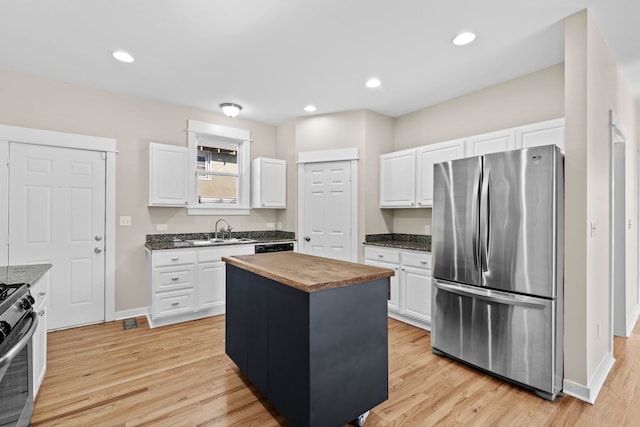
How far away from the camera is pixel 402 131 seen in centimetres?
464

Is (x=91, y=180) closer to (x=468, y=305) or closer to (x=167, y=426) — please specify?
(x=167, y=426)

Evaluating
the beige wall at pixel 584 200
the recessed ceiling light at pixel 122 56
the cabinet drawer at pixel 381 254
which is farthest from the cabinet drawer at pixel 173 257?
the beige wall at pixel 584 200

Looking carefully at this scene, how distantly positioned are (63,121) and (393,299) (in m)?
4.37

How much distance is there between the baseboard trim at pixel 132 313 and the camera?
150 inches

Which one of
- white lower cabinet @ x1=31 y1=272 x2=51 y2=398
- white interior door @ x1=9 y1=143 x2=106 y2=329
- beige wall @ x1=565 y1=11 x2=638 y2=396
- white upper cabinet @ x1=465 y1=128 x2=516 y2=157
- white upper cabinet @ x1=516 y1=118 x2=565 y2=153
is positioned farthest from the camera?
white interior door @ x1=9 y1=143 x2=106 y2=329

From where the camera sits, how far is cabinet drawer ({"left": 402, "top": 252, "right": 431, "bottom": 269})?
343cm

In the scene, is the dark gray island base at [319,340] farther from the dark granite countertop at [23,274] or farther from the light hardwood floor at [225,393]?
Answer: the dark granite countertop at [23,274]

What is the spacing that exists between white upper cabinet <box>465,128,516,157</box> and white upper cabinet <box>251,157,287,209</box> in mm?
2648

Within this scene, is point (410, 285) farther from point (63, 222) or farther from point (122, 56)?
point (63, 222)

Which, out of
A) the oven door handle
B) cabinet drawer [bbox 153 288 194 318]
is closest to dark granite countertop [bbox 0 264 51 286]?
the oven door handle

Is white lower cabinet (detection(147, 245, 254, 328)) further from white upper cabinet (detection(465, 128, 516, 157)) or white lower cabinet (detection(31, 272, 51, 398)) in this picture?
white upper cabinet (detection(465, 128, 516, 157))

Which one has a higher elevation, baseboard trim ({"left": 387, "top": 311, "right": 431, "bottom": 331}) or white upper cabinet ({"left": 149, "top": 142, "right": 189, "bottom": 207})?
white upper cabinet ({"left": 149, "top": 142, "right": 189, "bottom": 207})

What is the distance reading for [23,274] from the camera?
6.91 ft

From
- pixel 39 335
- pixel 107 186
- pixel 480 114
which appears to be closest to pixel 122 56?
pixel 107 186
